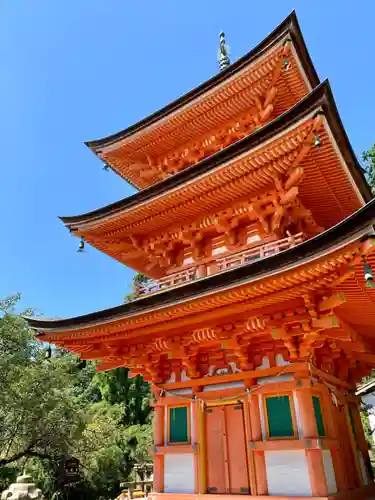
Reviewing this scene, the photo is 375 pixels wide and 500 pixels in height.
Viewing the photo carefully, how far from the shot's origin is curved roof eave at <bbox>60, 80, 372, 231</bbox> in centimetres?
711

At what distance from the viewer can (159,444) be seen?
8.16 meters

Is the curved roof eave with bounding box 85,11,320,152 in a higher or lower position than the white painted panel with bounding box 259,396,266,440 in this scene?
higher

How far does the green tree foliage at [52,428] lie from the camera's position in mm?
18719

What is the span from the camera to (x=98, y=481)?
23.8 metres

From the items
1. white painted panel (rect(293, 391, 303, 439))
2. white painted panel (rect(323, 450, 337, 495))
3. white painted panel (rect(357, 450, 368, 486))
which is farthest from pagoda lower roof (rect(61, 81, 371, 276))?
white painted panel (rect(357, 450, 368, 486))

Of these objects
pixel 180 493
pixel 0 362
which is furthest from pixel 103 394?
pixel 180 493

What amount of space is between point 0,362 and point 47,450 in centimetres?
551

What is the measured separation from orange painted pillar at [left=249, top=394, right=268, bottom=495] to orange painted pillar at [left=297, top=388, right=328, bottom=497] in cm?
86

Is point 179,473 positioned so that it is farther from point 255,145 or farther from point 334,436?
point 255,145

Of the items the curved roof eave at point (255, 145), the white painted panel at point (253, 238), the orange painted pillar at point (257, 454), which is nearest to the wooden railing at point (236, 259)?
the white painted panel at point (253, 238)

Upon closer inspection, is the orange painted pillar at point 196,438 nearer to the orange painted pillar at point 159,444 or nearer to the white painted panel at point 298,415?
the orange painted pillar at point 159,444

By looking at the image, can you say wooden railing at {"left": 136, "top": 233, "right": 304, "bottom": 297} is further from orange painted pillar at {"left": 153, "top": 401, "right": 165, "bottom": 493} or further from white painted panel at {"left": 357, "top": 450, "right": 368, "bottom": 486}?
white painted panel at {"left": 357, "top": 450, "right": 368, "bottom": 486}

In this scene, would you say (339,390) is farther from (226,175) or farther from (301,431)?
(226,175)

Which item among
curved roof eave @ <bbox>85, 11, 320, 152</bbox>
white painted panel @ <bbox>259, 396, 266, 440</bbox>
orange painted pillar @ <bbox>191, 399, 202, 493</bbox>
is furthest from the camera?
curved roof eave @ <bbox>85, 11, 320, 152</bbox>
